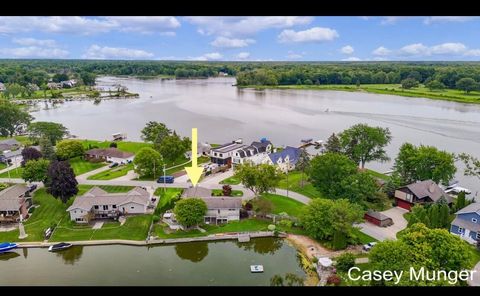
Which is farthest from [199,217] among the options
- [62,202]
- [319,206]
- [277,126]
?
[277,126]

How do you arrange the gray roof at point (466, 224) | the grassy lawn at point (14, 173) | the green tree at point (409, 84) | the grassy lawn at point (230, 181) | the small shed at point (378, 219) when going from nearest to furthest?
the gray roof at point (466, 224) < the small shed at point (378, 219) < the grassy lawn at point (230, 181) < the grassy lawn at point (14, 173) < the green tree at point (409, 84)

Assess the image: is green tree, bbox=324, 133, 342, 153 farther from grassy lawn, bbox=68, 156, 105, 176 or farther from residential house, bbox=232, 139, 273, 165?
grassy lawn, bbox=68, 156, 105, 176

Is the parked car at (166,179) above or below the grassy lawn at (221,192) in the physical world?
above

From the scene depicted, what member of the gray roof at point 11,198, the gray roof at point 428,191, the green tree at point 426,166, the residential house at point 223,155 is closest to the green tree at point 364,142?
the green tree at point 426,166

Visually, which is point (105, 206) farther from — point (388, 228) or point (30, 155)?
point (388, 228)

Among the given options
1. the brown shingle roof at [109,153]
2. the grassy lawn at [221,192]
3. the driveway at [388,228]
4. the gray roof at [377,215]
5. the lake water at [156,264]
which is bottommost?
the lake water at [156,264]

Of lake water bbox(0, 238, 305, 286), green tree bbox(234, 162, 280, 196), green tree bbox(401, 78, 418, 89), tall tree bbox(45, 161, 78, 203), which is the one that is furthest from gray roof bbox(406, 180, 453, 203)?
green tree bbox(401, 78, 418, 89)

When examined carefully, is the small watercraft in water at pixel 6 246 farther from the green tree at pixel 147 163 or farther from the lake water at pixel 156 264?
the green tree at pixel 147 163

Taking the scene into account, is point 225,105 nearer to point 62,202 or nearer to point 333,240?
point 62,202
